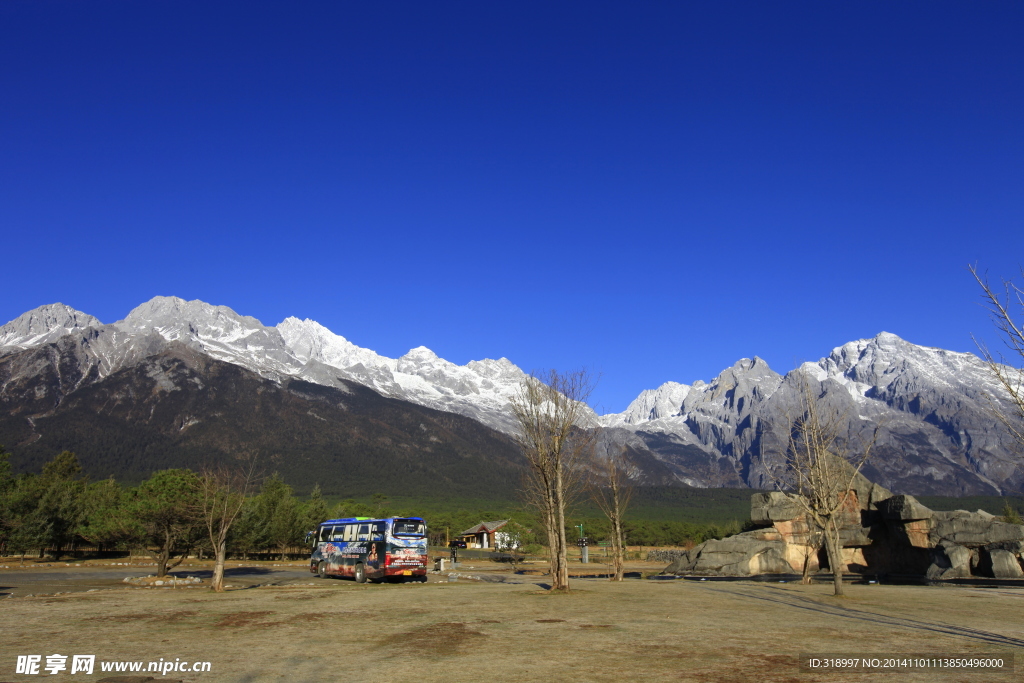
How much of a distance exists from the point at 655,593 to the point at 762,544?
72.1 feet

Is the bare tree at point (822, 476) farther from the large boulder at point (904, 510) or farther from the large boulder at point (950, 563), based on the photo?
the large boulder at point (904, 510)

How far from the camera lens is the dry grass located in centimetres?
1000

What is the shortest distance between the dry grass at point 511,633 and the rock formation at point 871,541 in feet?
49.0

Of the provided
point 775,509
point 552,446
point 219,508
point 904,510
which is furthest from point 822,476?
point 219,508

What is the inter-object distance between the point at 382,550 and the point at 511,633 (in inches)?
732

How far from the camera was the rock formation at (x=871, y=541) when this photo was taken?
34750mm

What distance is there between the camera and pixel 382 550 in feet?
102

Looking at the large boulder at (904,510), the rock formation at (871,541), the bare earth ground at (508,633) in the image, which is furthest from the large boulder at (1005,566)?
the bare earth ground at (508,633)

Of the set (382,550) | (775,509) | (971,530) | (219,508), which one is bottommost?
(971,530)

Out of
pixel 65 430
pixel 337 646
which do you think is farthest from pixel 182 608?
pixel 65 430

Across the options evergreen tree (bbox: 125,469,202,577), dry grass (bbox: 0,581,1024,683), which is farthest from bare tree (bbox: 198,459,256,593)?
dry grass (bbox: 0,581,1024,683)

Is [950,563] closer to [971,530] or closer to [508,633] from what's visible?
[971,530]

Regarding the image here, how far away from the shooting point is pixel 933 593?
24.2m

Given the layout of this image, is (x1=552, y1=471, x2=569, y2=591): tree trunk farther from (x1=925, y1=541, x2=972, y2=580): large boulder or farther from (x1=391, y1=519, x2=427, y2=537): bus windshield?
(x1=925, y1=541, x2=972, y2=580): large boulder
